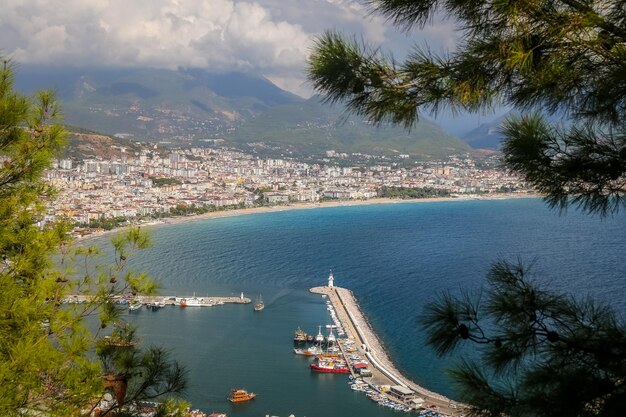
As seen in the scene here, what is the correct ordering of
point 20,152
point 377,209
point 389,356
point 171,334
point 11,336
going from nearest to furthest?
1. point 11,336
2. point 20,152
3. point 389,356
4. point 171,334
5. point 377,209

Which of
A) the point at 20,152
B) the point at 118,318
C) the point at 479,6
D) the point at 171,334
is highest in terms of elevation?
the point at 479,6

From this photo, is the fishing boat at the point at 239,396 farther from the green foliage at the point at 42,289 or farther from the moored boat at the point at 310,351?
the green foliage at the point at 42,289

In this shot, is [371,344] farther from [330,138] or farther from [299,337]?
[330,138]

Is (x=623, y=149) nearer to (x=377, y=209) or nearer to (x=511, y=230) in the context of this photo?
(x=511, y=230)

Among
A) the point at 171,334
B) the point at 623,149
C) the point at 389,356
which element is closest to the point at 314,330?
the point at 389,356

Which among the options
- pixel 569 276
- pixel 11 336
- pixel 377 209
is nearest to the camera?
pixel 11 336

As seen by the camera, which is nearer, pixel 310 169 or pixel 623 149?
pixel 623 149

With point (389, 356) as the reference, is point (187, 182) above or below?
above
